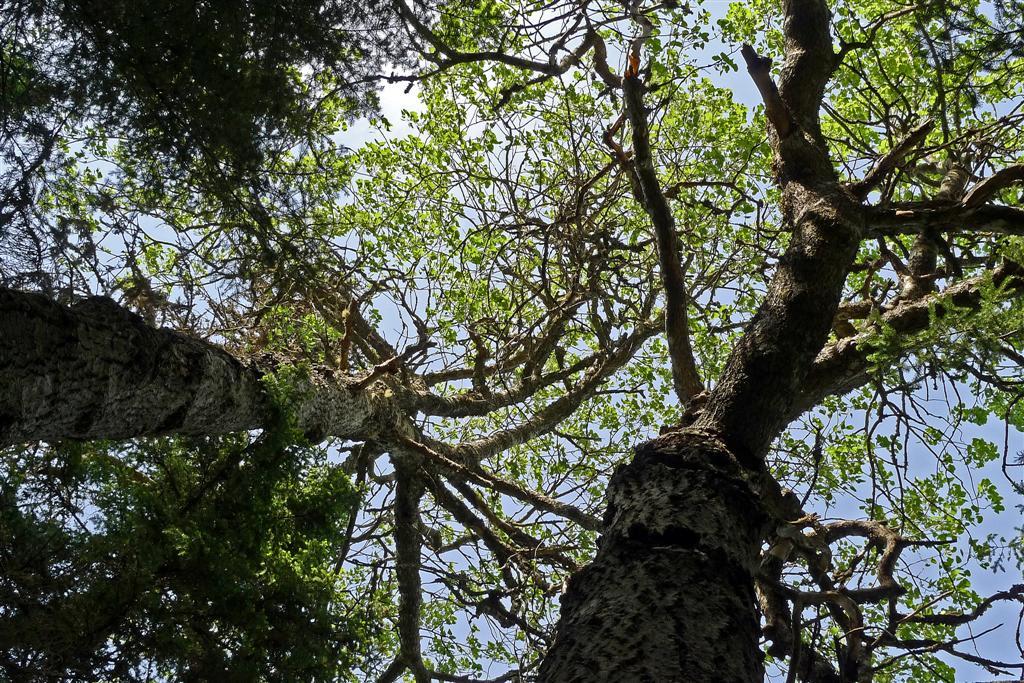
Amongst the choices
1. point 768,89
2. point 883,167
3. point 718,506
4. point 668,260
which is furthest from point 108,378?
point 883,167

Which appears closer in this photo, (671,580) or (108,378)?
(671,580)

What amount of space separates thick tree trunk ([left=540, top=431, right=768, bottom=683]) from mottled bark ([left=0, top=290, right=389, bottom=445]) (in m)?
1.94

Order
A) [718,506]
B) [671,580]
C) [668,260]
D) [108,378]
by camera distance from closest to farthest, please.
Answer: [671,580] → [718,506] → [108,378] → [668,260]

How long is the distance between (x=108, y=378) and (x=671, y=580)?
7.64 feet

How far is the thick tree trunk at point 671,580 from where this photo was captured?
215cm

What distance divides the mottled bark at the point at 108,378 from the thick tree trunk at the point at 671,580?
194 centimetres

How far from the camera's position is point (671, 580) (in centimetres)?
245

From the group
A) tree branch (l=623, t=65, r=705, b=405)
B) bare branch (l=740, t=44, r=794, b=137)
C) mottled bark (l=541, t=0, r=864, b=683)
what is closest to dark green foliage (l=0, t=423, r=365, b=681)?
mottled bark (l=541, t=0, r=864, b=683)

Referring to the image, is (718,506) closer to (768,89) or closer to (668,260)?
(668,260)

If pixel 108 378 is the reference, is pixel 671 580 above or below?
below

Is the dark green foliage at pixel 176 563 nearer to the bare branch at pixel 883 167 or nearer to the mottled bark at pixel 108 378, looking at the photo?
the mottled bark at pixel 108 378

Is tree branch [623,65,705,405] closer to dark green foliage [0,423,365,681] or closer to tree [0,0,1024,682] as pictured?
tree [0,0,1024,682]

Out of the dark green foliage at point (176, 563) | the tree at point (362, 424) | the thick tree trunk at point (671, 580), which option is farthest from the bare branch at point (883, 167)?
the dark green foliage at point (176, 563)

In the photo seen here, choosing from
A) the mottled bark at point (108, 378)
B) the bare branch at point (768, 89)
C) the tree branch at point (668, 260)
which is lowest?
the mottled bark at point (108, 378)
